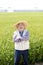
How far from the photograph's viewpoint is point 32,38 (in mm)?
4723

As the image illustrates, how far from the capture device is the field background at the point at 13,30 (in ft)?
13.9

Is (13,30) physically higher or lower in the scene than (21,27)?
lower

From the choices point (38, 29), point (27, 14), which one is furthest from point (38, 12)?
point (38, 29)

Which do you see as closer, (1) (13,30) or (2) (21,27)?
(2) (21,27)

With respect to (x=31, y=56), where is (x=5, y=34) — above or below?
above

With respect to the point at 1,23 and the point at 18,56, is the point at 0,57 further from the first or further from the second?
the point at 1,23

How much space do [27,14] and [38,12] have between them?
0.30 m

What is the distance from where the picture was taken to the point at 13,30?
195 inches

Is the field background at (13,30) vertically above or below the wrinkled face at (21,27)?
below

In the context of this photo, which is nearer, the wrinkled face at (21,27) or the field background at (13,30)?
the wrinkled face at (21,27)

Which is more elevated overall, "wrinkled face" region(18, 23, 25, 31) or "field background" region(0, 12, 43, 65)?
"wrinkled face" region(18, 23, 25, 31)

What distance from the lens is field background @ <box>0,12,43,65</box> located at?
4.22 m

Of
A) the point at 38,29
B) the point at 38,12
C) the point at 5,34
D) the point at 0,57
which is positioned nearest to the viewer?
the point at 0,57

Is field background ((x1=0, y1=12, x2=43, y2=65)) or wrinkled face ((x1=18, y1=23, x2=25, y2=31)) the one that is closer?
wrinkled face ((x1=18, y1=23, x2=25, y2=31))
